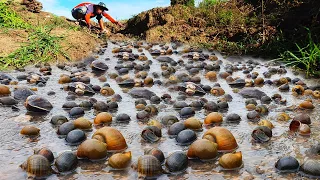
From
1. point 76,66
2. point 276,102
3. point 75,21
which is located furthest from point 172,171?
point 75,21

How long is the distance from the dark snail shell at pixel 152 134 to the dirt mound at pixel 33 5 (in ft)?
34.7

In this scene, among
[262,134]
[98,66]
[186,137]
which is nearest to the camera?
[186,137]

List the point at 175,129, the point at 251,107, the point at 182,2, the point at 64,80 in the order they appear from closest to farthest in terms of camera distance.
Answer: the point at 175,129 < the point at 251,107 < the point at 64,80 < the point at 182,2

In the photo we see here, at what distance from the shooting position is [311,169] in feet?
8.26

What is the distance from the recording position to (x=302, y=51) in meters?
7.25

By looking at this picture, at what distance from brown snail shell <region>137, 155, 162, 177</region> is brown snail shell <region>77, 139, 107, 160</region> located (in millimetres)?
384

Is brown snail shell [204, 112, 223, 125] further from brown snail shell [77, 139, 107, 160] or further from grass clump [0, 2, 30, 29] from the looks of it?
grass clump [0, 2, 30, 29]

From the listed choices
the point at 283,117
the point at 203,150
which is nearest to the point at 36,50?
the point at 283,117

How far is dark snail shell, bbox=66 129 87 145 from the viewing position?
3.19 meters

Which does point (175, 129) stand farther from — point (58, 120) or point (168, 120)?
point (58, 120)

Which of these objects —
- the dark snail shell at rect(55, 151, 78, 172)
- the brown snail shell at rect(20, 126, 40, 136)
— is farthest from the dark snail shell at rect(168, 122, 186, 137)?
the brown snail shell at rect(20, 126, 40, 136)

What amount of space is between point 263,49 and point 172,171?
6.22 meters

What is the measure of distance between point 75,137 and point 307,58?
4.78 meters

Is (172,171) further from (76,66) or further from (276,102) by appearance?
(76,66)
